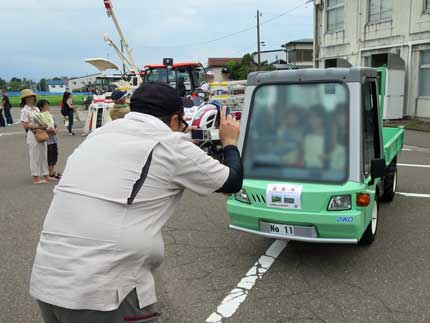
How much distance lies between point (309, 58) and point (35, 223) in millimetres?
49854

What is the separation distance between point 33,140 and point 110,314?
7.21 m

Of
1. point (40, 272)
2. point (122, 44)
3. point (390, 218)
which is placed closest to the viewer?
point (40, 272)

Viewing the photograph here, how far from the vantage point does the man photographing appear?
1.71m

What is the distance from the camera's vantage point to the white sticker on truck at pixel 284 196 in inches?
158

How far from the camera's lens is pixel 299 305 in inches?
140

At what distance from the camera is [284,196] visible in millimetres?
4062

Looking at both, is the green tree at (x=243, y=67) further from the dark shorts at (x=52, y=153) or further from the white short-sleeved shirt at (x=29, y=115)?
the white short-sleeved shirt at (x=29, y=115)

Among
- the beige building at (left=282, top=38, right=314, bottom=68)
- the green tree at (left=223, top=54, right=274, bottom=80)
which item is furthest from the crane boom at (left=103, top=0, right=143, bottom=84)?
the beige building at (left=282, top=38, right=314, bottom=68)

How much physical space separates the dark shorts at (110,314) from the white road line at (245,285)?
1.60 metres

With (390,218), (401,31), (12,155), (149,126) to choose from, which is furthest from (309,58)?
(149,126)

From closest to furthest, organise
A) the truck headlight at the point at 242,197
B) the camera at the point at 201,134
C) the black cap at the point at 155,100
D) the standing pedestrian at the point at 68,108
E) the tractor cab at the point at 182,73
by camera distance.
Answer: the black cap at the point at 155,100 → the truck headlight at the point at 242,197 → the camera at the point at 201,134 → the standing pedestrian at the point at 68,108 → the tractor cab at the point at 182,73

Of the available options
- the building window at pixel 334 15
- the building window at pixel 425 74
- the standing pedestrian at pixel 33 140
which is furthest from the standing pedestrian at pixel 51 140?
the building window at pixel 334 15

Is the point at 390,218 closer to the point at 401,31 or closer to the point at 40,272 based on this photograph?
the point at 40,272

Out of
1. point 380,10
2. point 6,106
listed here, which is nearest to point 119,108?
point 380,10
